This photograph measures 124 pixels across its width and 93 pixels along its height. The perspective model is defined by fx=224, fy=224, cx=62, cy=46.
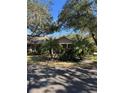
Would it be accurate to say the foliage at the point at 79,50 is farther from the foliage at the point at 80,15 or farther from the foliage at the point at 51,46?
the foliage at the point at 80,15

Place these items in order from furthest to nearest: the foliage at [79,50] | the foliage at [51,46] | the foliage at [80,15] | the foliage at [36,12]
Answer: the foliage at [51,46], the foliage at [79,50], the foliage at [80,15], the foliage at [36,12]

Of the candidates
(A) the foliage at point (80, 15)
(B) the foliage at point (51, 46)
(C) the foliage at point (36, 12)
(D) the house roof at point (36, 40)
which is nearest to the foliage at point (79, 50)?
(B) the foliage at point (51, 46)

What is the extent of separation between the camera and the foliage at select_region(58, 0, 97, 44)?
8.36m

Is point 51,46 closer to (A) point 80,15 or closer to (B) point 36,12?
(A) point 80,15

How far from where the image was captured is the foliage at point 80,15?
836cm

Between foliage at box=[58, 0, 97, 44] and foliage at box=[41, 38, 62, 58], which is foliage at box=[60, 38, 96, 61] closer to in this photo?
foliage at box=[41, 38, 62, 58]

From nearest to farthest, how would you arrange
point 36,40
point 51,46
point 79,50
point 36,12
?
point 36,12, point 79,50, point 51,46, point 36,40

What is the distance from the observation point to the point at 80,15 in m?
9.07

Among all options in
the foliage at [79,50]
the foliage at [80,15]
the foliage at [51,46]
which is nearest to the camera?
the foliage at [80,15]

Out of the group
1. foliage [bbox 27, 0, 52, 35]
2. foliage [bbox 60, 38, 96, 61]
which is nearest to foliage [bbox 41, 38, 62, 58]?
foliage [bbox 60, 38, 96, 61]

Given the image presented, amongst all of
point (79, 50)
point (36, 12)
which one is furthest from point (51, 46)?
point (36, 12)
